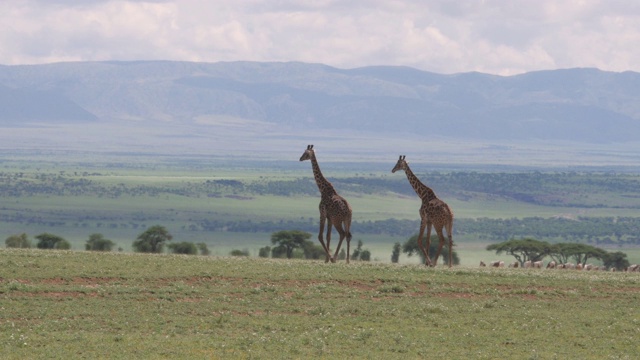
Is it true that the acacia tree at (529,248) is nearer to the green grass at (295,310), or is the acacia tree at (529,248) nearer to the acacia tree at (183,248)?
the acacia tree at (183,248)

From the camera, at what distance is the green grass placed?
69.2 ft

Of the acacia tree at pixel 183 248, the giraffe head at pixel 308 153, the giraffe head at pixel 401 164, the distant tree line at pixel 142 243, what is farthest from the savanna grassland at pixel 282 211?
the giraffe head at pixel 401 164

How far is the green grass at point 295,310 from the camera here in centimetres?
2109

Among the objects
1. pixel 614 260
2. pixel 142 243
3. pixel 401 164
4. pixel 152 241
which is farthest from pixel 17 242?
pixel 614 260

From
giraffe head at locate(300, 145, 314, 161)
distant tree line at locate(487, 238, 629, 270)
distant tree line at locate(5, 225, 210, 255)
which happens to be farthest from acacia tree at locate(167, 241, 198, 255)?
giraffe head at locate(300, 145, 314, 161)

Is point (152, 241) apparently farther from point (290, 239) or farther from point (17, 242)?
point (17, 242)

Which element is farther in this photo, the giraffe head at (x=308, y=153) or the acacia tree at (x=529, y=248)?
the acacia tree at (x=529, y=248)

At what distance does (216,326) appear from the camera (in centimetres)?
2292

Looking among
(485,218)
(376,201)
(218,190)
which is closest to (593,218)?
(485,218)

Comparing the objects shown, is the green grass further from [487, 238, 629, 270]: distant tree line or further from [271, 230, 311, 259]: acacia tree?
[271, 230, 311, 259]: acacia tree

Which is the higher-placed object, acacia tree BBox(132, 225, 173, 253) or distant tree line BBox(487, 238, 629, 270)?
distant tree line BBox(487, 238, 629, 270)

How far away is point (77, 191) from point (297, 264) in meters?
138

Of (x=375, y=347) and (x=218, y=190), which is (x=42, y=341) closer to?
(x=375, y=347)

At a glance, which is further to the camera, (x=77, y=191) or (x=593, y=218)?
(x=77, y=191)
